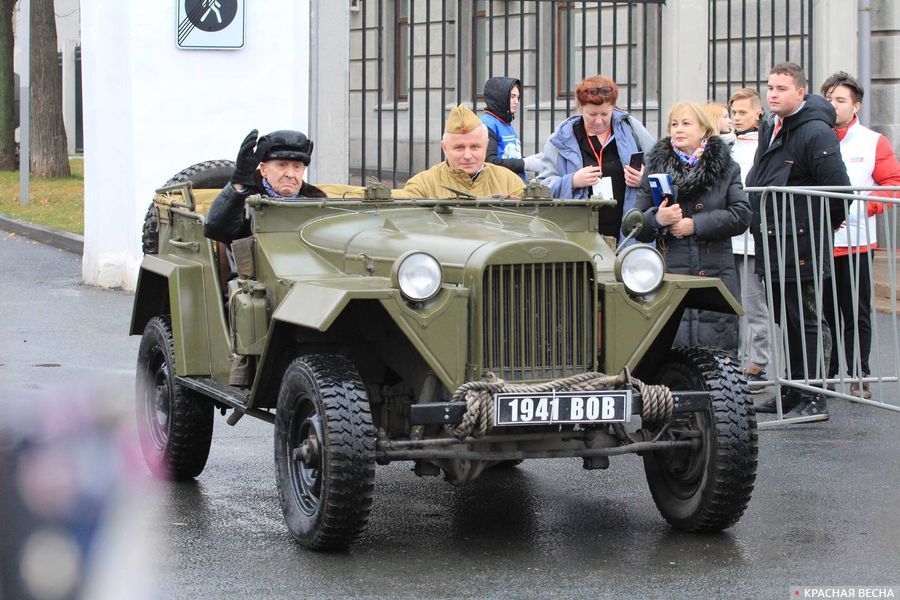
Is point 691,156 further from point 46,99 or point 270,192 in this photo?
point 46,99

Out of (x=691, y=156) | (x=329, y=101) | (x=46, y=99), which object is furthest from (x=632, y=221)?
(x=46, y=99)

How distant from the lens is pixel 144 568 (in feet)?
18.2

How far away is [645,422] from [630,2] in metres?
8.27

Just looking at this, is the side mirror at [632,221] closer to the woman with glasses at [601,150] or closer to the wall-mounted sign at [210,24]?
the woman with glasses at [601,150]

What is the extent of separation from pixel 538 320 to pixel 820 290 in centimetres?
318

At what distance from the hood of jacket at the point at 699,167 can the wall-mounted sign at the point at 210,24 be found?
5.70 meters

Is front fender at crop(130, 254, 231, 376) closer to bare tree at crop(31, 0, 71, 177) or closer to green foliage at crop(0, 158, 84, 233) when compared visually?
green foliage at crop(0, 158, 84, 233)

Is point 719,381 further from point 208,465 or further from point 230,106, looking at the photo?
point 230,106

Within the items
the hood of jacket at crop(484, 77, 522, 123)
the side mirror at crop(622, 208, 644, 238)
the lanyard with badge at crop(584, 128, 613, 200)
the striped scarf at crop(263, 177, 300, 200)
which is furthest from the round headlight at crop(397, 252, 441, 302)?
the hood of jacket at crop(484, 77, 522, 123)

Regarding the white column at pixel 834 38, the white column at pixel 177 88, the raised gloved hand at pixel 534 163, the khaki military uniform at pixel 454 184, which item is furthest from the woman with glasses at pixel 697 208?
the white column at pixel 834 38

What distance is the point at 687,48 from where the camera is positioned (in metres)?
13.7

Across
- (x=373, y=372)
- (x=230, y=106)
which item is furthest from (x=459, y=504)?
(x=230, y=106)

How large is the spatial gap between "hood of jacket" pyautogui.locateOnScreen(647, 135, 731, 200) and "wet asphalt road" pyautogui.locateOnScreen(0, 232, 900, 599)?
4.66 feet

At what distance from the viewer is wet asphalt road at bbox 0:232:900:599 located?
17.5ft
